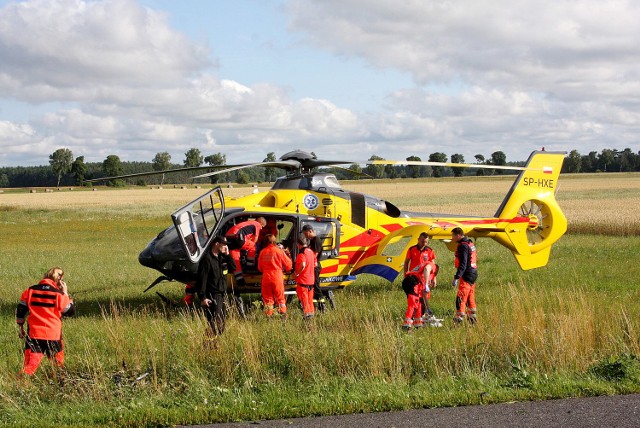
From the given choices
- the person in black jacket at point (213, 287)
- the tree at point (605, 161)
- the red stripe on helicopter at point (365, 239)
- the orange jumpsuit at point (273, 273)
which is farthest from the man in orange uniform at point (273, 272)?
the tree at point (605, 161)

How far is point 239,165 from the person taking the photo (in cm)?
1173

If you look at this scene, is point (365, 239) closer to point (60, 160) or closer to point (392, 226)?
point (392, 226)

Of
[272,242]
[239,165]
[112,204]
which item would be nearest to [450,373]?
[272,242]

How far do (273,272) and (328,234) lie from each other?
1.85 metres

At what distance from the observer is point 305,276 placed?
1141cm

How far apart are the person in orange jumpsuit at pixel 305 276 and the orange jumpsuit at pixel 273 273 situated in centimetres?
26

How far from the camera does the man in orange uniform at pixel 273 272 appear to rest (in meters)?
11.2

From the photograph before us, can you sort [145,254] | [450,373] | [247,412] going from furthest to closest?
[145,254]
[450,373]
[247,412]

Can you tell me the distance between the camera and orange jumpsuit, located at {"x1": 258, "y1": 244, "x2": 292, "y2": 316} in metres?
11.2

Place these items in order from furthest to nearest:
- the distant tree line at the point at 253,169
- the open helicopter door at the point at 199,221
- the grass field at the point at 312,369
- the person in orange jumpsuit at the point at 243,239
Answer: the distant tree line at the point at 253,169 < the person in orange jumpsuit at the point at 243,239 < the open helicopter door at the point at 199,221 < the grass field at the point at 312,369

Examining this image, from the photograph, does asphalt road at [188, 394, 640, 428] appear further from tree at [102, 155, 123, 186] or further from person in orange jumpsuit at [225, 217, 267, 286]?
tree at [102, 155, 123, 186]

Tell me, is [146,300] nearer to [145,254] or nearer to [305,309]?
[145,254]

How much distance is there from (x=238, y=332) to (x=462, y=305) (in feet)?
13.8

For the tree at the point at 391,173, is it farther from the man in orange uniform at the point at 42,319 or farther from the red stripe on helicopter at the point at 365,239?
the man in orange uniform at the point at 42,319
